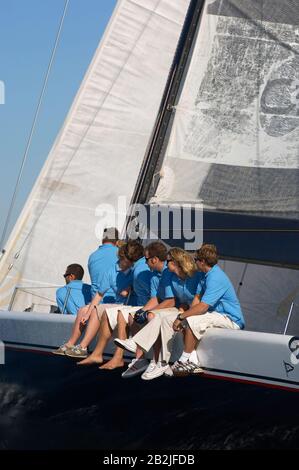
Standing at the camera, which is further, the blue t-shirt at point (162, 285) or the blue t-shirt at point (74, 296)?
the blue t-shirt at point (74, 296)

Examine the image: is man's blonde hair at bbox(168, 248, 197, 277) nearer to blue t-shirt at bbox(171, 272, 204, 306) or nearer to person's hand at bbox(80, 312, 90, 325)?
blue t-shirt at bbox(171, 272, 204, 306)

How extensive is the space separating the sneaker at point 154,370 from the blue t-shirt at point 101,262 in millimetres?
1215

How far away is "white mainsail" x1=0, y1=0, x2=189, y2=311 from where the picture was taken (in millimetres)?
9664

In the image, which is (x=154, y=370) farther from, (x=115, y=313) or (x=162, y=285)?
(x=162, y=285)

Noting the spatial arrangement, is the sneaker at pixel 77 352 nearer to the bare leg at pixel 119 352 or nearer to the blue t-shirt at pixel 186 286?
the bare leg at pixel 119 352

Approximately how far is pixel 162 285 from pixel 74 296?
123cm

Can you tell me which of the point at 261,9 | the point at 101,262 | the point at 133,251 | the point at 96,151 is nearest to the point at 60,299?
the point at 101,262

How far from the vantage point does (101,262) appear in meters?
7.94

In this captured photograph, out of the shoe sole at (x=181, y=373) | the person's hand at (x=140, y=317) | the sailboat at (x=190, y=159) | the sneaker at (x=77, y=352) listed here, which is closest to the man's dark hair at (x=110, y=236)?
the sailboat at (x=190, y=159)

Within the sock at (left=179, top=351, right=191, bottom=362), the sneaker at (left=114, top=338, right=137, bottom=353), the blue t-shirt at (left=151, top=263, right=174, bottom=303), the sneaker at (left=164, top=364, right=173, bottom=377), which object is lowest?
the sneaker at (left=164, top=364, right=173, bottom=377)

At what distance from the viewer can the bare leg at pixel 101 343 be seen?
710 centimetres

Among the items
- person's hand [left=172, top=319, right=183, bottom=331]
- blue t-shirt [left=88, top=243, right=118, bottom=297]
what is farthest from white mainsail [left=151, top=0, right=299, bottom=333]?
person's hand [left=172, top=319, right=183, bottom=331]

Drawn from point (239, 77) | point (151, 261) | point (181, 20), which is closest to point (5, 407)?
point (151, 261)

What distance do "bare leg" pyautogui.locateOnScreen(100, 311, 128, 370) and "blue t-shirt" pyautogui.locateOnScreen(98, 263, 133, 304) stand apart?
693 mm
